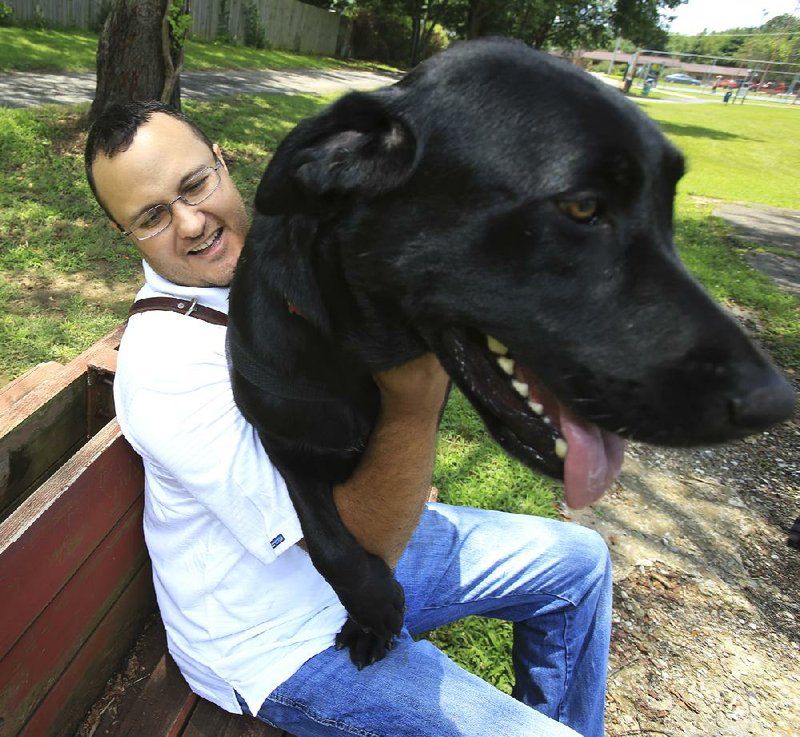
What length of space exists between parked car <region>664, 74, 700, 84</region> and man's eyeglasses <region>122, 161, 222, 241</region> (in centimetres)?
10543

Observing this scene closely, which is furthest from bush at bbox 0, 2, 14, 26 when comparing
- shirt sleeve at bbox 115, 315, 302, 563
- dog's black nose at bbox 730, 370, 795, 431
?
dog's black nose at bbox 730, 370, 795, 431

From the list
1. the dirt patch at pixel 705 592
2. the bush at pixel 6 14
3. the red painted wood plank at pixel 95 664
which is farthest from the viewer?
the bush at pixel 6 14

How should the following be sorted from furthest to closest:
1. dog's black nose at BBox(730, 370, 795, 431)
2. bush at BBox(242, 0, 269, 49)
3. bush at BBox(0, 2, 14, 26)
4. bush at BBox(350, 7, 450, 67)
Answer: bush at BBox(350, 7, 450, 67), bush at BBox(242, 0, 269, 49), bush at BBox(0, 2, 14, 26), dog's black nose at BBox(730, 370, 795, 431)

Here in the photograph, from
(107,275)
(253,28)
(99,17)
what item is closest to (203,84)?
(99,17)

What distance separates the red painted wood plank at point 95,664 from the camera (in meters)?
1.54

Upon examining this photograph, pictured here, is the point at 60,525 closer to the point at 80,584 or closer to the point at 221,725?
the point at 80,584

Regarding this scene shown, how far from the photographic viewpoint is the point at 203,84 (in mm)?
12086

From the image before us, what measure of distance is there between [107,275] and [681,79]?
349 feet

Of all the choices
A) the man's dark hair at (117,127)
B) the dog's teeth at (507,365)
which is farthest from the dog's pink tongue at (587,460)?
the man's dark hair at (117,127)

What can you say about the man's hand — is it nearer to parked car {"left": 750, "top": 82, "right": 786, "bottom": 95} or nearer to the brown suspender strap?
the brown suspender strap

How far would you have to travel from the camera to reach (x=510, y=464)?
146 inches

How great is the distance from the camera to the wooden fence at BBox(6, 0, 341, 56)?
14682mm

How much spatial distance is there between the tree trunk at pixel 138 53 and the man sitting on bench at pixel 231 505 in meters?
4.94

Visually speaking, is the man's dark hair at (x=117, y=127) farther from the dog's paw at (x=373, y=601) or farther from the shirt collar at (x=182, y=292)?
the dog's paw at (x=373, y=601)
